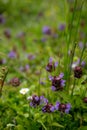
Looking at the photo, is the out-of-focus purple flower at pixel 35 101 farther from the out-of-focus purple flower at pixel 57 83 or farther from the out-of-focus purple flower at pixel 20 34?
the out-of-focus purple flower at pixel 20 34

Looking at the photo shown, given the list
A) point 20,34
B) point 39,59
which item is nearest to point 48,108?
point 39,59

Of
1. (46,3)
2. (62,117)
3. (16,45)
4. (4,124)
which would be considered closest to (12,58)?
(16,45)

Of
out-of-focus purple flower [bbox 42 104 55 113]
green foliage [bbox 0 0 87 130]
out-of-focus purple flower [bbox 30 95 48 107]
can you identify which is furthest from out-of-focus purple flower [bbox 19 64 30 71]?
out-of-focus purple flower [bbox 42 104 55 113]

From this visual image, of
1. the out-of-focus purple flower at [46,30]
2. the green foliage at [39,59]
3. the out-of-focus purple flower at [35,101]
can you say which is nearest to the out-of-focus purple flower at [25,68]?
the green foliage at [39,59]

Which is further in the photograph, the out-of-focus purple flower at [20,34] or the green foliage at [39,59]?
the out-of-focus purple flower at [20,34]

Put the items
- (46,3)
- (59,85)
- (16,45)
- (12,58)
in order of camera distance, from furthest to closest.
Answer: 1. (46,3)
2. (16,45)
3. (12,58)
4. (59,85)

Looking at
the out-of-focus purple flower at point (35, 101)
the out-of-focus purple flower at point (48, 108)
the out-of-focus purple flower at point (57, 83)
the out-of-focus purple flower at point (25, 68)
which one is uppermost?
the out-of-focus purple flower at point (25, 68)

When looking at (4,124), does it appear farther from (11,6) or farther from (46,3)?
(46,3)

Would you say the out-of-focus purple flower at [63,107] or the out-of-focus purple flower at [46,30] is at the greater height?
the out-of-focus purple flower at [46,30]

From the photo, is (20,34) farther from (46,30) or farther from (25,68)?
(25,68)

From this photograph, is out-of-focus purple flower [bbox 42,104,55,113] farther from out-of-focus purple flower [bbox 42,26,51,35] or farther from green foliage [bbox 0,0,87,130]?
out-of-focus purple flower [bbox 42,26,51,35]

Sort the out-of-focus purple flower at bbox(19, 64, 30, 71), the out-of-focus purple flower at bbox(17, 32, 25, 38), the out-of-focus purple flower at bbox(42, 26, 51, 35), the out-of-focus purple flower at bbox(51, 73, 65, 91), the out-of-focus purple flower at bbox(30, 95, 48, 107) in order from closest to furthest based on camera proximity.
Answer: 1. the out-of-focus purple flower at bbox(51, 73, 65, 91)
2. the out-of-focus purple flower at bbox(30, 95, 48, 107)
3. the out-of-focus purple flower at bbox(19, 64, 30, 71)
4. the out-of-focus purple flower at bbox(42, 26, 51, 35)
5. the out-of-focus purple flower at bbox(17, 32, 25, 38)
